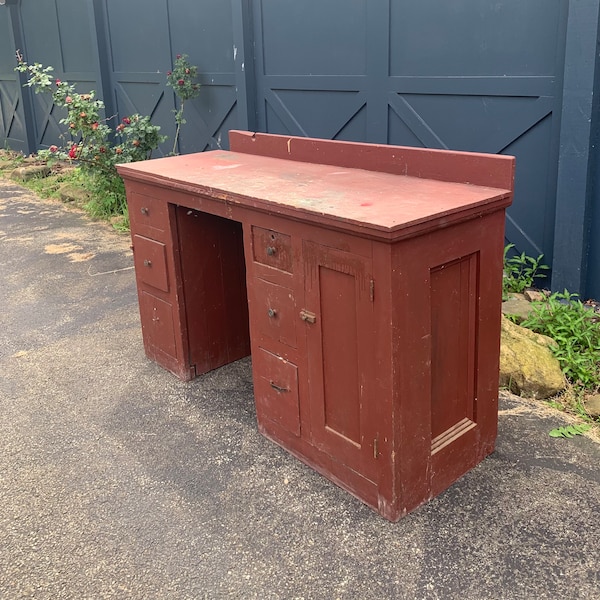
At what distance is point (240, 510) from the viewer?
2816 millimetres

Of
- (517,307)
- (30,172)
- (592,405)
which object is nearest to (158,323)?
(517,307)

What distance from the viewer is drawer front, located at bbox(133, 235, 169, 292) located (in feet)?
12.5

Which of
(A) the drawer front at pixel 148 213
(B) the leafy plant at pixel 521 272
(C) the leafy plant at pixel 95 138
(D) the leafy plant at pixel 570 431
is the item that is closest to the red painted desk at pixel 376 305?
(A) the drawer front at pixel 148 213

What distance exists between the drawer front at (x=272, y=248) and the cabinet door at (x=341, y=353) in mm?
142

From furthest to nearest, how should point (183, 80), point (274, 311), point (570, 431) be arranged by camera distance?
1. point (183, 80)
2. point (570, 431)
3. point (274, 311)

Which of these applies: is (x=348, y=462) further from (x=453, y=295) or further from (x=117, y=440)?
(x=117, y=440)

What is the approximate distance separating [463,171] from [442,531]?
1.46m

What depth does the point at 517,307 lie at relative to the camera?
14.5 ft

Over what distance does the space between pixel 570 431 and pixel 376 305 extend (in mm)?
1405

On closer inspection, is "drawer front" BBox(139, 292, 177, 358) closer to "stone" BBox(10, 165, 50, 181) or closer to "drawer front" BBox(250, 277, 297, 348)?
"drawer front" BBox(250, 277, 297, 348)

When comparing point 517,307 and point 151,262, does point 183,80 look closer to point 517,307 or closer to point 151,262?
point 151,262

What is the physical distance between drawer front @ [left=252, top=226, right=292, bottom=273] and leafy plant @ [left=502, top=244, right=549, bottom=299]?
2.24 m

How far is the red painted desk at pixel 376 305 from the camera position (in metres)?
2.50

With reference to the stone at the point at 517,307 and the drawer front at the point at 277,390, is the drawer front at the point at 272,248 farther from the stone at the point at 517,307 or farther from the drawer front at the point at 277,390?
the stone at the point at 517,307
